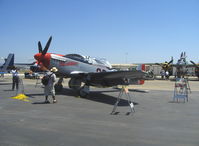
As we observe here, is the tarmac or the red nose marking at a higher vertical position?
the red nose marking

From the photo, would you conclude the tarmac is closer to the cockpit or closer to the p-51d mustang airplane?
the p-51d mustang airplane

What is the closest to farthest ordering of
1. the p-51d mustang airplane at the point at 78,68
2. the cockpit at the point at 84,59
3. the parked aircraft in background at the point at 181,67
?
the p-51d mustang airplane at the point at 78,68 → the cockpit at the point at 84,59 → the parked aircraft in background at the point at 181,67

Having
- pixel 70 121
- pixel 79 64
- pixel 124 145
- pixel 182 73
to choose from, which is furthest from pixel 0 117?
pixel 182 73

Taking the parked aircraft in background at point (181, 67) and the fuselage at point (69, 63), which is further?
the parked aircraft in background at point (181, 67)

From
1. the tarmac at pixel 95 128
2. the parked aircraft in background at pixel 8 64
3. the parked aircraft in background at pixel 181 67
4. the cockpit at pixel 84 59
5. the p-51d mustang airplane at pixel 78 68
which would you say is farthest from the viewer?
the parked aircraft in background at pixel 181 67

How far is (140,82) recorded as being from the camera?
1362 cm

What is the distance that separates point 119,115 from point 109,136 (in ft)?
7.49

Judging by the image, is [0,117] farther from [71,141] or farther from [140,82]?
[140,82]

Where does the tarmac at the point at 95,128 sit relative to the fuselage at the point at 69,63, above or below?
below

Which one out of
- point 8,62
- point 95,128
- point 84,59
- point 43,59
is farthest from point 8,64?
point 95,128

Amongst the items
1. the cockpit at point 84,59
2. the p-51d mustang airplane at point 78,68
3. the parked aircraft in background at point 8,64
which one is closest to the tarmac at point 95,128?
the p-51d mustang airplane at point 78,68

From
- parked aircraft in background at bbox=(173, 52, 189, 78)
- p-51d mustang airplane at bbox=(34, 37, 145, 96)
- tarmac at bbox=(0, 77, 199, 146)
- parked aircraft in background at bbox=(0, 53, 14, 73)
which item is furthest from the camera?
parked aircraft in background at bbox=(173, 52, 189, 78)

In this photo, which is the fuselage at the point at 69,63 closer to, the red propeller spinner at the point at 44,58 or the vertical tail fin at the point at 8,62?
A: the red propeller spinner at the point at 44,58

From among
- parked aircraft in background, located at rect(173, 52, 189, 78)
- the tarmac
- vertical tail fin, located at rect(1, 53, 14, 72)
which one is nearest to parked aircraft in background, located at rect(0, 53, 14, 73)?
vertical tail fin, located at rect(1, 53, 14, 72)
